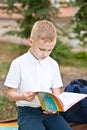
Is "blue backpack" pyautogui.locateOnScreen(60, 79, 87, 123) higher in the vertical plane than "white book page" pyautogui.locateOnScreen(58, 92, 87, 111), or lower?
lower

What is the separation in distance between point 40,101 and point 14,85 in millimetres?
265

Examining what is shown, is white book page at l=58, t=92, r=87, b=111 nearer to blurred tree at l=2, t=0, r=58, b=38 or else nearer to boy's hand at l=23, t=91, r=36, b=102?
boy's hand at l=23, t=91, r=36, b=102

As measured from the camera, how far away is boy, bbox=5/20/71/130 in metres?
3.87

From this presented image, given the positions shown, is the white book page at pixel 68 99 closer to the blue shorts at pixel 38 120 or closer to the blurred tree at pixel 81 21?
the blue shorts at pixel 38 120

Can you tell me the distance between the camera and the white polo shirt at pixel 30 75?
3.93m

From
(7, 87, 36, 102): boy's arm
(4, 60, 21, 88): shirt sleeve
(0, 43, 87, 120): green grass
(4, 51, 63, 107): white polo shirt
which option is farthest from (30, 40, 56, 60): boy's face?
(0, 43, 87, 120): green grass

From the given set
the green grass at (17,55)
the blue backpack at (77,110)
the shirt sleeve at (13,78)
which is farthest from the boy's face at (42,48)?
the green grass at (17,55)

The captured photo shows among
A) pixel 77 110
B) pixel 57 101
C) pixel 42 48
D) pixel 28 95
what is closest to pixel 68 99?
pixel 57 101

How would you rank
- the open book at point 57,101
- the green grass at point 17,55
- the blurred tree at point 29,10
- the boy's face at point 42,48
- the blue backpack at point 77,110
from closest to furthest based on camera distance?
the open book at point 57,101 < the boy's face at point 42,48 < the blue backpack at point 77,110 < the green grass at point 17,55 < the blurred tree at point 29,10

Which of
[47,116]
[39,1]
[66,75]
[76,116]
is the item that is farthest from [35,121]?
[39,1]

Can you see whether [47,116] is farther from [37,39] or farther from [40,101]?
[37,39]

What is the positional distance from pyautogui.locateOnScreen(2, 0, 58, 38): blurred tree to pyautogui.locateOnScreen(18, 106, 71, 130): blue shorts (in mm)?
5588

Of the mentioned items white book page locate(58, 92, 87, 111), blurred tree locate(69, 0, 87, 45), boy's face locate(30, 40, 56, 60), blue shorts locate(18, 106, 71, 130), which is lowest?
blurred tree locate(69, 0, 87, 45)

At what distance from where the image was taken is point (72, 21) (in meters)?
9.80
